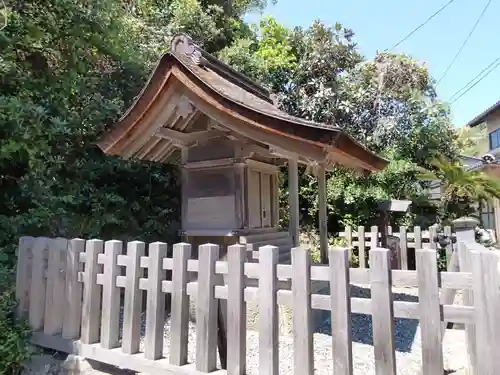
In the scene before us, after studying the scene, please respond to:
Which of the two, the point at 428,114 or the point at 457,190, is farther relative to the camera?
the point at 428,114

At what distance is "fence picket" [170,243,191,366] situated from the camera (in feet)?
8.87

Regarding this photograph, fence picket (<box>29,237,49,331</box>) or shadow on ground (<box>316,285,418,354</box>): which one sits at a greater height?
fence picket (<box>29,237,49,331</box>)

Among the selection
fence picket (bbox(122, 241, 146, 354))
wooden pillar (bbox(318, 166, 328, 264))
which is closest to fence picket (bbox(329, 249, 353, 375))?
fence picket (bbox(122, 241, 146, 354))

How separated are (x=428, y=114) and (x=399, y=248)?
5.29 meters

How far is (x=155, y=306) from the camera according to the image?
2830 mm

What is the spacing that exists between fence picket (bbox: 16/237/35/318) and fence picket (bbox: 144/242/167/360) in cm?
162

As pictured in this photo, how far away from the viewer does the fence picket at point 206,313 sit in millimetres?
2586

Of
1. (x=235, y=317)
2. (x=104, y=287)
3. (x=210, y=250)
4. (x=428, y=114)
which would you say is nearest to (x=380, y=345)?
(x=235, y=317)

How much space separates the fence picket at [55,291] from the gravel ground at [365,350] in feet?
3.50

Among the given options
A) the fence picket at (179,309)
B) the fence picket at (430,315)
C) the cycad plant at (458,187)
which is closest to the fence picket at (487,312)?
the fence picket at (430,315)

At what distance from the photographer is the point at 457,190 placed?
961 centimetres

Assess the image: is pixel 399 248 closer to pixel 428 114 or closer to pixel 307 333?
pixel 428 114

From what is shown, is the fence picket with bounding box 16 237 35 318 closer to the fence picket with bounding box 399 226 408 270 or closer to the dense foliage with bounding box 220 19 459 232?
the fence picket with bounding box 399 226 408 270

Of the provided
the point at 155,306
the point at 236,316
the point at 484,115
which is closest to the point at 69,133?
the point at 155,306
